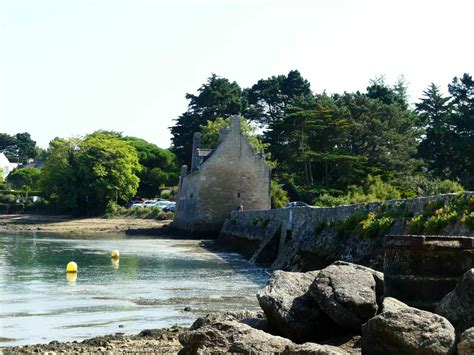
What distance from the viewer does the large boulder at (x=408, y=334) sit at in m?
7.77

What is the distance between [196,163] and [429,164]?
1886 cm

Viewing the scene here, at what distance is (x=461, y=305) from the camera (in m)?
8.66

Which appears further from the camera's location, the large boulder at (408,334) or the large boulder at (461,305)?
the large boulder at (461,305)

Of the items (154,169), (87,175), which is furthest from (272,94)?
(87,175)

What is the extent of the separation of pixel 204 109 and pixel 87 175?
21290mm

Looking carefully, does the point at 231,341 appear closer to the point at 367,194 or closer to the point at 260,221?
the point at 260,221

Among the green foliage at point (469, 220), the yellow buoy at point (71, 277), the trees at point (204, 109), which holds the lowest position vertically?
the yellow buoy at point (71, 277)

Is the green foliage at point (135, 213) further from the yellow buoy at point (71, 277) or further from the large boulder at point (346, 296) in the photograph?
the large boulder at point (346, 296)

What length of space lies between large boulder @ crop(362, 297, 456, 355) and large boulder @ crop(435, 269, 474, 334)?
0.56 metres

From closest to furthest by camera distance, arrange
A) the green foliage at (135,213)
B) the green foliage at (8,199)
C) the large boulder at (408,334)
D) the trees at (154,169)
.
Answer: the large boulder at (408,334), the green foliage at (135,213), the green foliage at (8,199), the trees at (154,169)

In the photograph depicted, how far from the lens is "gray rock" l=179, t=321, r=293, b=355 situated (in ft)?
28.3

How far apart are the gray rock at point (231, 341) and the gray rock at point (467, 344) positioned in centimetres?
198

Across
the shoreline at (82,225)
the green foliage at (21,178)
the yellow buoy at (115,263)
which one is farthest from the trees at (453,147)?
the green foliage at (21,178)

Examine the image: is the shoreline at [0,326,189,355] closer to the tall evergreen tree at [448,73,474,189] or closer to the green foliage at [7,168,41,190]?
the tall evergreen tree at [448,73,474,189]
